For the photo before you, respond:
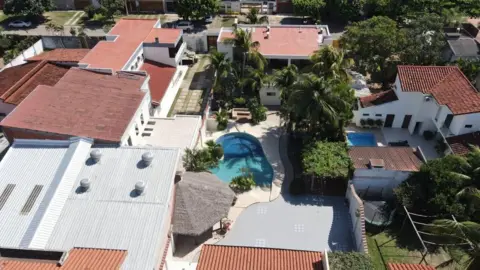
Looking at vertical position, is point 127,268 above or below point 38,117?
below

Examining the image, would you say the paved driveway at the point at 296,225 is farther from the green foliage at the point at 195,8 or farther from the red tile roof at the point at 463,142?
the green foliage at the point at 195,8

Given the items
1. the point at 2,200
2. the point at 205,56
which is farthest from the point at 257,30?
the point at 2,200

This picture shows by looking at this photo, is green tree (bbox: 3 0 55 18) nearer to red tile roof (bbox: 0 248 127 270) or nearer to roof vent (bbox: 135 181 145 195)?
roof vent (bbox: 135 181 145 195)

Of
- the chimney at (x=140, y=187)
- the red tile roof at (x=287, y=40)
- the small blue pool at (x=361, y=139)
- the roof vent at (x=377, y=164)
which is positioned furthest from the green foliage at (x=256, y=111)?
the chimney at (x=140, y=187)

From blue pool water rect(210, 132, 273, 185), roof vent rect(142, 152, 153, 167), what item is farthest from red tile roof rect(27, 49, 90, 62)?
roof vent rect(142, 152, 153, 167)

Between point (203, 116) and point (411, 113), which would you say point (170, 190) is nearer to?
point (203, 116)

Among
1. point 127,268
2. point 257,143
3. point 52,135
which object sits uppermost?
point 52,135

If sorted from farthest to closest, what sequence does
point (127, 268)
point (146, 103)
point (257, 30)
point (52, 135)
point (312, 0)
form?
point (312, 0), point (257, 30), point (146, 103), point (52, 135), point (127, 268)

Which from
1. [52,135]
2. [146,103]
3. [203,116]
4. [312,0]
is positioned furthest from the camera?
[312,0]
